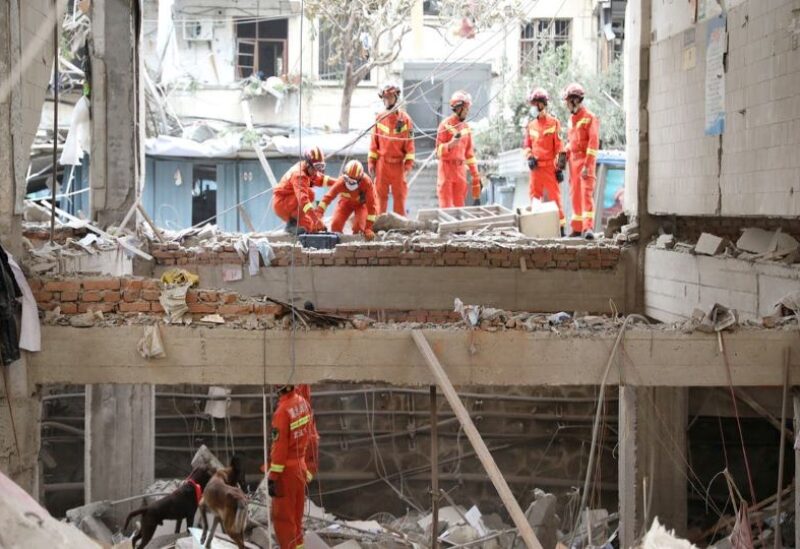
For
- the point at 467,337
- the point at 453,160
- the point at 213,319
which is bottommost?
the point at 467,337

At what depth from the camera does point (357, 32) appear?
76.8ft

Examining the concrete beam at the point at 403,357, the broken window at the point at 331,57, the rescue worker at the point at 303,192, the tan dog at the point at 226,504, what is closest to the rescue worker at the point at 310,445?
the tan dog at the point at 226,504

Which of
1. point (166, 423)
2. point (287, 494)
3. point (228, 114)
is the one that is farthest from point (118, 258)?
point (228, 114)

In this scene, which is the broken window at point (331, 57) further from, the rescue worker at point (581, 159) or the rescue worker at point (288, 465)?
the rescue worker at point (288, 465)

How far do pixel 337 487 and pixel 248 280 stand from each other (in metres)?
3.15

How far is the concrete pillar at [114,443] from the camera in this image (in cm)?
1193

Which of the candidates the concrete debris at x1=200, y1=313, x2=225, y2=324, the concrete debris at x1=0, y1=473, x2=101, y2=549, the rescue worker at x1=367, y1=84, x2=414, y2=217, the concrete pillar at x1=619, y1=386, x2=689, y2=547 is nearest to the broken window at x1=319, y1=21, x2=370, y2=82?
the rescue worker at x1=367, y1=84, x2=414, y2=217

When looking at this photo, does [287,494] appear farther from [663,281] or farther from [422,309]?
[663,281]

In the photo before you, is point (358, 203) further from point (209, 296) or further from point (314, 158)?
point (209, 296)

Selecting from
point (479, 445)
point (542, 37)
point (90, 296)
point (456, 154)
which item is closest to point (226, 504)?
point (90, 296)

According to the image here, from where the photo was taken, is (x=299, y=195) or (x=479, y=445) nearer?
(x=479, y=445)

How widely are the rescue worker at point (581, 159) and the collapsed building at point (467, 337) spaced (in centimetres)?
91

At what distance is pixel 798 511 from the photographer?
7.94 metres

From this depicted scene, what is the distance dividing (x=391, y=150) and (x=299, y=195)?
2309 mm
